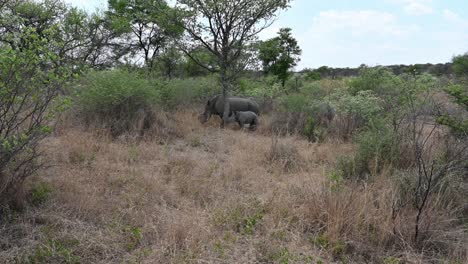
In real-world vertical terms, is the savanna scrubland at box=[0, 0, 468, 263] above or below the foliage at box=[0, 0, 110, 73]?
below

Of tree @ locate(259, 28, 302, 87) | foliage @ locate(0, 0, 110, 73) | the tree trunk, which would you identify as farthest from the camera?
tree @ locate(259, 28, 302, 87)

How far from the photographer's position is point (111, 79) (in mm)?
6961

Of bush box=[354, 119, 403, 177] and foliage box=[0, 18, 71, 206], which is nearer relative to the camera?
foliage box=[0, 18, 71, 206]

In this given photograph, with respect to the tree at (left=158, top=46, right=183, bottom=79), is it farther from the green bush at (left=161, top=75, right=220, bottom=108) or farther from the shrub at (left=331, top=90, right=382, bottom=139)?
the shrub at (left=331, top=90, right=382, bottom=139)

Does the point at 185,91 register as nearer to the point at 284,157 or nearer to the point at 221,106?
the point at 221,106

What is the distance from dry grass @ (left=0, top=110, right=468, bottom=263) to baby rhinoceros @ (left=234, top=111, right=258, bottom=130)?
11.7ft

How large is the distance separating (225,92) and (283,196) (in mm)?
5017

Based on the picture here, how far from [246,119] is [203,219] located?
5.28 m

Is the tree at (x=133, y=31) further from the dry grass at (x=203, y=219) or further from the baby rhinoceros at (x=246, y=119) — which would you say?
the dry grass at (x=203, y=219)

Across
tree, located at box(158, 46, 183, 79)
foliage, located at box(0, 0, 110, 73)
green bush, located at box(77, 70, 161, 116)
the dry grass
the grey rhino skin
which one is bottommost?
the dry grass

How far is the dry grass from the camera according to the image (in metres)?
2.60

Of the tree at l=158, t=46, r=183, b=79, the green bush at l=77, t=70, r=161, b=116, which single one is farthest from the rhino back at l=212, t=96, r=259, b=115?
the tree at l=158, t=46, r=183, b=79

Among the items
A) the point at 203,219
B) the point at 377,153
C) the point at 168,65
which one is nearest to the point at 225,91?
the point at 377,153

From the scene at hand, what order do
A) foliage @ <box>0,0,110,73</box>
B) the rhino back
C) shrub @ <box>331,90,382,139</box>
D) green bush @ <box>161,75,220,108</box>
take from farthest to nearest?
foliage @ <box>0,0,110,73</box> < green bush @ <box>161,75,220,108</box> < the rhino back < shrub @ <box>331,90,382,139</box>
